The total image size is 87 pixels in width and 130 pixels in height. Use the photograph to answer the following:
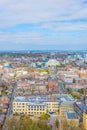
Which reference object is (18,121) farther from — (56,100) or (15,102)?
(56,100)

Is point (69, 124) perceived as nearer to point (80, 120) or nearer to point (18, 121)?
point (80, 120)

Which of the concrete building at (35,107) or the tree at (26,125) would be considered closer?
the tree at (26,125)

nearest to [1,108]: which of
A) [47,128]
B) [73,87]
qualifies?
[47,128]

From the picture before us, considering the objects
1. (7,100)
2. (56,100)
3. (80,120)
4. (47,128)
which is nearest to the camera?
(47,128)

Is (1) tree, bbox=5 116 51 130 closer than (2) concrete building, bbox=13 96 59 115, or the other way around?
(1) tree, bbox=5 116 51 130

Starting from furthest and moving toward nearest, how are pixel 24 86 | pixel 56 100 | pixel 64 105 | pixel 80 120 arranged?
pixel 24 86 → pixel 56 100 → pixel 64 105 → pixel 80 120

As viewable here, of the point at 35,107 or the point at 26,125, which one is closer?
the point at 26,125

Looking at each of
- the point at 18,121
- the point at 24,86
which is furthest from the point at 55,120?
the point at 24,86

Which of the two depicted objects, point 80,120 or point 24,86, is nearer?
point 80,120

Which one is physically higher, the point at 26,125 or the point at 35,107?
the point at 26,125
